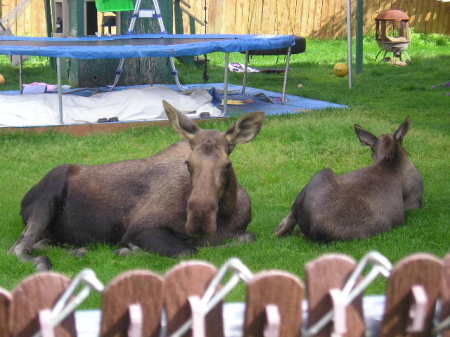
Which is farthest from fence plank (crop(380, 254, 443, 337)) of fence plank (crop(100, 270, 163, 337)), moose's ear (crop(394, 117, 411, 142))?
moose's ear (crop(394, 117, 411, 142))

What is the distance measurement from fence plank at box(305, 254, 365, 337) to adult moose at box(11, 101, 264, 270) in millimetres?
3158

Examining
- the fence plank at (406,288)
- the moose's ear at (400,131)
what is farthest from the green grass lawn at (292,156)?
the fence plank at (406,288)

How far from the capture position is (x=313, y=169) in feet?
29.5

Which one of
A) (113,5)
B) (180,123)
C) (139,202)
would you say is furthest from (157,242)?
(113,5)

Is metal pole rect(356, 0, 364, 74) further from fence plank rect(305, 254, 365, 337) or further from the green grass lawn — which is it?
fence plank rect(305, 254, 365, 337)

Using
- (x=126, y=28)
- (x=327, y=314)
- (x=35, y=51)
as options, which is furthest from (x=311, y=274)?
(x=126, y=28)

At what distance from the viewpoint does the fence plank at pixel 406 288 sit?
2.35 metres

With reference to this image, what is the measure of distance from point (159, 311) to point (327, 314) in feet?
1.62

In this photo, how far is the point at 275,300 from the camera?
90.5 inches

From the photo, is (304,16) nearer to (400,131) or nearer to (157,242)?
(400,131)

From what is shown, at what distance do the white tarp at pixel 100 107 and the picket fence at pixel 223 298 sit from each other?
9.27 metres

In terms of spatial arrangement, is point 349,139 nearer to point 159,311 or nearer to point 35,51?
point 35,51

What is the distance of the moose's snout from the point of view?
5.28 meters

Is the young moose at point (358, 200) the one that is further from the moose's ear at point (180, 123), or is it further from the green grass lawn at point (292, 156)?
the moose's ear at point (180, 123)
